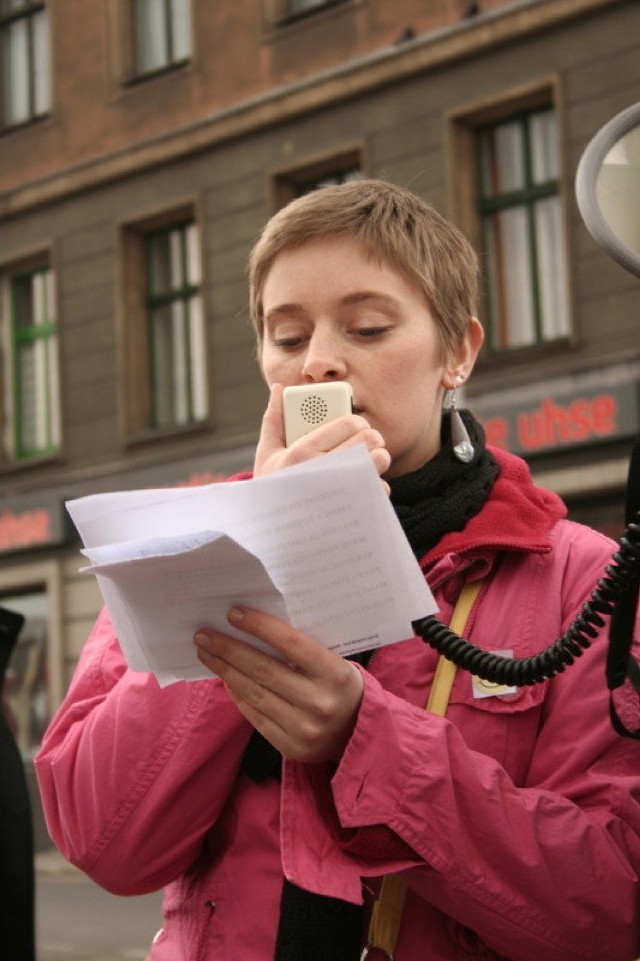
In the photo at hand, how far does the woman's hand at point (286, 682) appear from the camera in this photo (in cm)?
189

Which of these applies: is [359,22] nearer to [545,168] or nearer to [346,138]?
[346,138]

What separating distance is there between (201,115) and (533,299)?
4.77m

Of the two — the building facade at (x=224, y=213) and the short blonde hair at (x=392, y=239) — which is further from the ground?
the building facade at (x=224, y=213)

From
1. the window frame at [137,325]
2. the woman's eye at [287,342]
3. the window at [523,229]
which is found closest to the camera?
the woman's eye at [287,342]

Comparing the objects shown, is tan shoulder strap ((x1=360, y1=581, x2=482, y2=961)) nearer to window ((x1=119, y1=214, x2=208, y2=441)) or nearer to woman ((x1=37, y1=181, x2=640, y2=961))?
woman ((x1=37, y1=181, x2=640, y2=961))

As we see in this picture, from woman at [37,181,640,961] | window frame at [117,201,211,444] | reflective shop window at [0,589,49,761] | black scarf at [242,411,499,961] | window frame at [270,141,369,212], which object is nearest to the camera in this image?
woman at [37,181,640,961]

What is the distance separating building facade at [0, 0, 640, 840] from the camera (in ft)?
47.3

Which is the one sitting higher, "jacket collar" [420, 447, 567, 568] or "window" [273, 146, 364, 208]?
"window" [273, 146, 364, 208]

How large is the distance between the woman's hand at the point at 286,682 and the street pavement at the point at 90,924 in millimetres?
7075

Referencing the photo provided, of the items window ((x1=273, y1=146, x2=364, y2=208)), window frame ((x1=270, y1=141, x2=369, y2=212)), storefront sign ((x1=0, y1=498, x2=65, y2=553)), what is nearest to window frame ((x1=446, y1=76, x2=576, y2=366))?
window frame ((x1=270, y1=141, x2=369, y2=212))

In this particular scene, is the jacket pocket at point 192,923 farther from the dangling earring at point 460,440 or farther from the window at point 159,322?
the window at point 159,322

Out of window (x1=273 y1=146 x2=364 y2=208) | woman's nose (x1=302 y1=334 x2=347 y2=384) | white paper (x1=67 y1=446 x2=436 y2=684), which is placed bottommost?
white paper (x1=67 y1=446 x2=436 y2=684)

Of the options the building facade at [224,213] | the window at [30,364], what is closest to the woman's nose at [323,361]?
the building facade at [224,213]

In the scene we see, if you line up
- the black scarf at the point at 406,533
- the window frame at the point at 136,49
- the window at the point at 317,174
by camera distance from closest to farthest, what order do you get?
the black scarf at the point at 406,533 → the window at the point at 317,174 → the window frame at the point at 136,49
